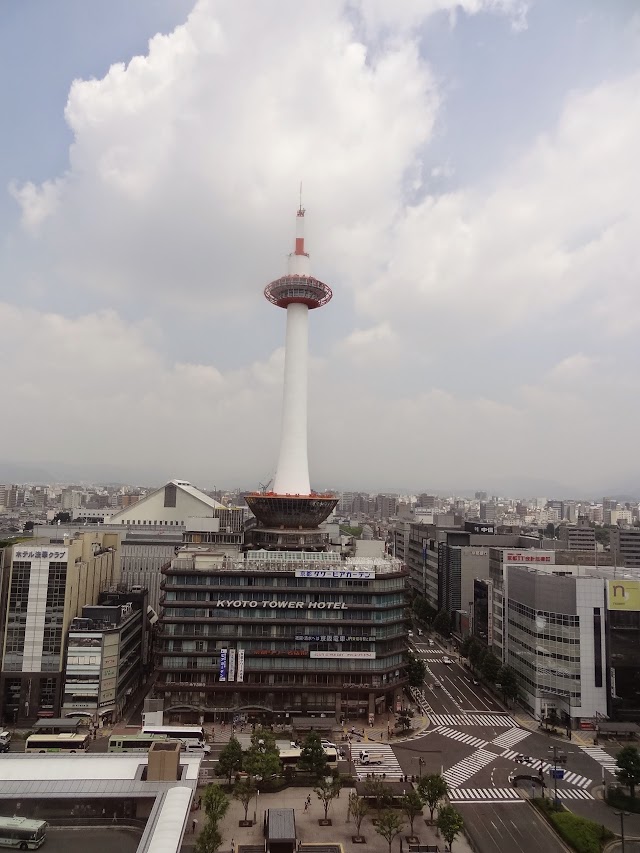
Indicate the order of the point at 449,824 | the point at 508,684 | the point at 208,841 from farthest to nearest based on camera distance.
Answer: the point at 508,684
the point at 449,824
the point at 208,841

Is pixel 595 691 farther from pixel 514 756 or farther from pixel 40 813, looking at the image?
pixel 40 813

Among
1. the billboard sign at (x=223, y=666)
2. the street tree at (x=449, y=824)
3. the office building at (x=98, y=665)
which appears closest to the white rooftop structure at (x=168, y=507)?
the office building at (x=98, y=665)

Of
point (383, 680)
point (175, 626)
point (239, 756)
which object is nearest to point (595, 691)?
point (383, 680)

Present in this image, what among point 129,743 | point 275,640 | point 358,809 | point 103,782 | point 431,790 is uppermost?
point 275,640

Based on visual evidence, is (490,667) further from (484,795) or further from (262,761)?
(262,761)

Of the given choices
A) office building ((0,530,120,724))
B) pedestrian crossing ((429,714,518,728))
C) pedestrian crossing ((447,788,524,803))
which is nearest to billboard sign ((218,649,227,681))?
office building ((0,530,120,724))

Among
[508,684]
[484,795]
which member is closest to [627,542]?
[508,684]

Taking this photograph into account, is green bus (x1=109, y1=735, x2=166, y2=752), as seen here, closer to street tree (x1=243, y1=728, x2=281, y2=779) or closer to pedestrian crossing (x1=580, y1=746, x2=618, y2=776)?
street tree (x1=243, y1=728, x2=281, y2=779)
